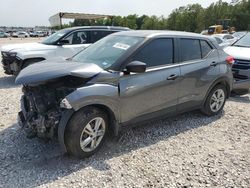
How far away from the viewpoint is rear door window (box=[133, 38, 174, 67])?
13.0 feet

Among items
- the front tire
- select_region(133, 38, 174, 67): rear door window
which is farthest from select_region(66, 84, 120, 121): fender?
select_region(133, 38, 174, 67): rear door window

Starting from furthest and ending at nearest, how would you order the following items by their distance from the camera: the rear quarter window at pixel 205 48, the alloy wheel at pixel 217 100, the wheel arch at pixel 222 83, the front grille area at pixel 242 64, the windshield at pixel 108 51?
the front grille area at pixel 242 64
the alloy wheel at pixel 217 100
the wheel arch at pixel 222 83
the rear quarter window at pixel 205 48
the windshield at pixel 108 51

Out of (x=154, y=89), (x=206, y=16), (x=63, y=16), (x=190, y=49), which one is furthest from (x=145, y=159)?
(x=206, y=16)

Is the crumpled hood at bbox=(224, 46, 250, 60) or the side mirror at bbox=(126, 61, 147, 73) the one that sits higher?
the side mirror at bbox=(126, 61, 147, 73)

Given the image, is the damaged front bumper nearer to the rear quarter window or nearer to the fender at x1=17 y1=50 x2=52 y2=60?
the rear quarter window

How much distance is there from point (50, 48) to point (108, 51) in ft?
14.6

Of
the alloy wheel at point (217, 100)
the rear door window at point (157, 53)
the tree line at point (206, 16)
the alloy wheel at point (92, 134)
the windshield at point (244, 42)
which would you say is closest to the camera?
the alloy wheel at point (92, 134)

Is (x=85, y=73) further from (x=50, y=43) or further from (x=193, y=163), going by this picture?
(x=50, y=43)

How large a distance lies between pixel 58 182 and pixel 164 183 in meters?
1.26

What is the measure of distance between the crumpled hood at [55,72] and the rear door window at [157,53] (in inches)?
27.9

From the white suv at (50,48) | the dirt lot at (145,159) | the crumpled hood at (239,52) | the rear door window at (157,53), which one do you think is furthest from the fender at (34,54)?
the crumpled hood at (239,52)

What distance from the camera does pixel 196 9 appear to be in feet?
192

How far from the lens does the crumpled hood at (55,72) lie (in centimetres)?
334

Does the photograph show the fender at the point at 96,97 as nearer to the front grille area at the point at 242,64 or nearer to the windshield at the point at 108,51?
the windshield at the point at 108,51
